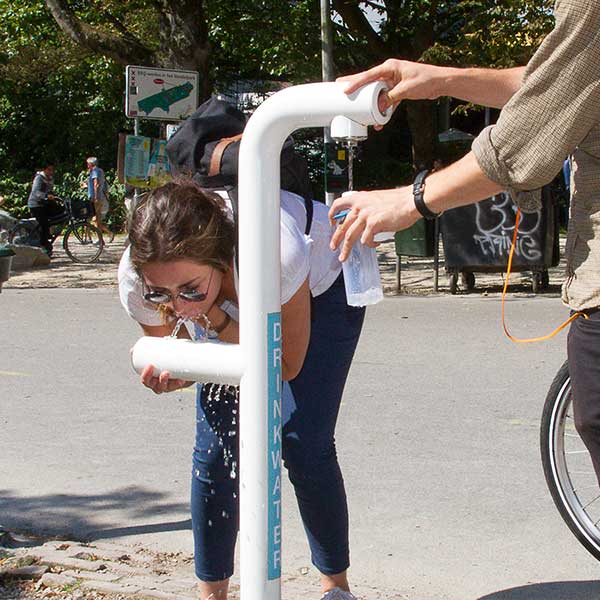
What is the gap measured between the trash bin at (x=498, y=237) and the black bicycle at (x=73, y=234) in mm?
7103

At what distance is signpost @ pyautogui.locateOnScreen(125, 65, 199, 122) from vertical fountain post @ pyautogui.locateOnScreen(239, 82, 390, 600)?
1122 cm

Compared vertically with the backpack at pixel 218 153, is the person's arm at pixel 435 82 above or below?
above

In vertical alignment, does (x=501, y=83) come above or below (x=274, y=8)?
below

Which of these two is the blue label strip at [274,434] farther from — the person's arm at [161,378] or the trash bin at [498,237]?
the trash bin at [498,237]

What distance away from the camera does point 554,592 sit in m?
3.56

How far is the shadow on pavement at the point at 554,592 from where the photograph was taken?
11.5ft

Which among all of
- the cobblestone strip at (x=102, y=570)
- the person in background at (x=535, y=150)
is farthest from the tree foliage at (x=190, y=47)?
the person in background at (x=535, y=150)

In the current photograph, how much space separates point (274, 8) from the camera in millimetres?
20375

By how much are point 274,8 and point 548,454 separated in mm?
17826

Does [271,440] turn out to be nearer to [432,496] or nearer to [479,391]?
[432,496]

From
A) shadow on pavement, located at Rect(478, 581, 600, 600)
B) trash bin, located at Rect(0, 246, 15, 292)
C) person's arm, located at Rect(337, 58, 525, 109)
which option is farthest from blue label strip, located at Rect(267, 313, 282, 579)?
trash bin, located at Rect(0, 246, 15, 292)

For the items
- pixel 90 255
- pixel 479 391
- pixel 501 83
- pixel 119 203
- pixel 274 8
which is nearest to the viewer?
pixel 501 83

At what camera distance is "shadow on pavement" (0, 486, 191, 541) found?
14.1ft

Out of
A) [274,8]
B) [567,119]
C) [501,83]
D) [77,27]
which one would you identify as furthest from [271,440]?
[274,8]
